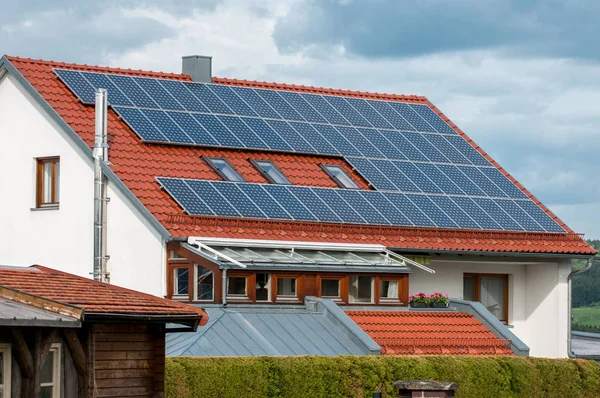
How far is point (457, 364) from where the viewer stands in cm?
3294

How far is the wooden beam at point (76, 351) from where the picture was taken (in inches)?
933

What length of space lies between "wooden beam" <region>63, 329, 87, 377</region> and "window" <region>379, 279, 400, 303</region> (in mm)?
14801

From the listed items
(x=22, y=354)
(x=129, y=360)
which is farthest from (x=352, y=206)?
(x=22, y=354)

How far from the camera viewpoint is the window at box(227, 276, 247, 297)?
35125 millimetres

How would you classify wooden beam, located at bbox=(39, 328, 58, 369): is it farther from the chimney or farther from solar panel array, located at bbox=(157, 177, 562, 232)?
the chimney

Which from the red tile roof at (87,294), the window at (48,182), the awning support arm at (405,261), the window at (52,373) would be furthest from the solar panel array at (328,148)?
the window at (52,373)

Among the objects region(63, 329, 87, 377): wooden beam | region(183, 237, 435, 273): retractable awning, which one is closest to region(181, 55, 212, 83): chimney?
region(183, 237, 435, 273): retractable awning

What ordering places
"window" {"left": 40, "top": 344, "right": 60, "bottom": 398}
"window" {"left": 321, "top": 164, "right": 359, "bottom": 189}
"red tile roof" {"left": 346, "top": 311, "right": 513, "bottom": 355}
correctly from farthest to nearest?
"window" {"left": 321, "top": 164, "right": 359, "bottom": 189}
"red tile roof" {"left": 346, "top": 311, "right": 513, "bottom": 355}
"window" {"left": 40, "top": 344, "right": 60, "bottom": 398}

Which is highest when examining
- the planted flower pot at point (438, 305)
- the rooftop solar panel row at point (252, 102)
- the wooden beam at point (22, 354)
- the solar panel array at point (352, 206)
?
the rooftop solar panel row at point (252, 102)

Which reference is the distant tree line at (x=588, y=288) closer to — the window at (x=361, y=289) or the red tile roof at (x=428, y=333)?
the red tile roof at (x=428, y=333)

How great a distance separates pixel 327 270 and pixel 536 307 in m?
8.86

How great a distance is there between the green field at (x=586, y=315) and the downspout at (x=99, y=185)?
60.3 metres

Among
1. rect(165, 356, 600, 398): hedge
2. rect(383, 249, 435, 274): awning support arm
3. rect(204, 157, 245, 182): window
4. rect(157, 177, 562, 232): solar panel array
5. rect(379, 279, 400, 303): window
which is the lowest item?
rect(165, 356, 600, 398): hedge

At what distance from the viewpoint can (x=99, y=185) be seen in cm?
3647
